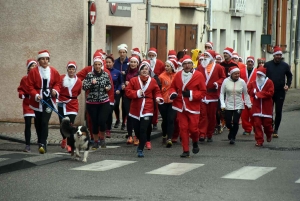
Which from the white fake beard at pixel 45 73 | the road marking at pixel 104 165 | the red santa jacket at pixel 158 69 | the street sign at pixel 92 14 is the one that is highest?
the street sign at pixel 92 14

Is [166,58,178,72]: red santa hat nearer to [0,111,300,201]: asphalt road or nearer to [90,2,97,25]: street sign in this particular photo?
[0,111,300,201]: asphalt road

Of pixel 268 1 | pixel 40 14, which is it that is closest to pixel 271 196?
pixel 40 14

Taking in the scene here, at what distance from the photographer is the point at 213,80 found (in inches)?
781

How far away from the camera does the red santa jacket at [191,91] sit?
16797 millimetres

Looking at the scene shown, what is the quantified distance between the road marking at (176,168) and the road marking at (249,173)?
72 cm

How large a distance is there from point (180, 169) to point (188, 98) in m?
2.28

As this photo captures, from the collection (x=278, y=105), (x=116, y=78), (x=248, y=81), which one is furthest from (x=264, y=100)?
(x=116, y=78)

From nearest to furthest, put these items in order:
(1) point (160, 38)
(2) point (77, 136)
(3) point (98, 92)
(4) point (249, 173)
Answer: (4) point (249, 173) → (2) point (77, 136) → (3) point (98, 92) → (1) point (160, 38)

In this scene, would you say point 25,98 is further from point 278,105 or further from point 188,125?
point 278,105

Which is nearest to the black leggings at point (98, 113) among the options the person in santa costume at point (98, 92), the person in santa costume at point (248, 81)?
the person in santa costume at point (98, 92)

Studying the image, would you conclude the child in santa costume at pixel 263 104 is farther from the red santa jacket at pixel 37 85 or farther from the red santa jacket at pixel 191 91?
the red santa jacket at pixel 37 85

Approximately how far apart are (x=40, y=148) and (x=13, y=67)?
665 centimetres

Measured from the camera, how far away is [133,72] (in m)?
19.7

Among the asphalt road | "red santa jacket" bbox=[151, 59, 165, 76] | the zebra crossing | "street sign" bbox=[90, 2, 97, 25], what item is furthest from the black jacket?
the zebra crossing
